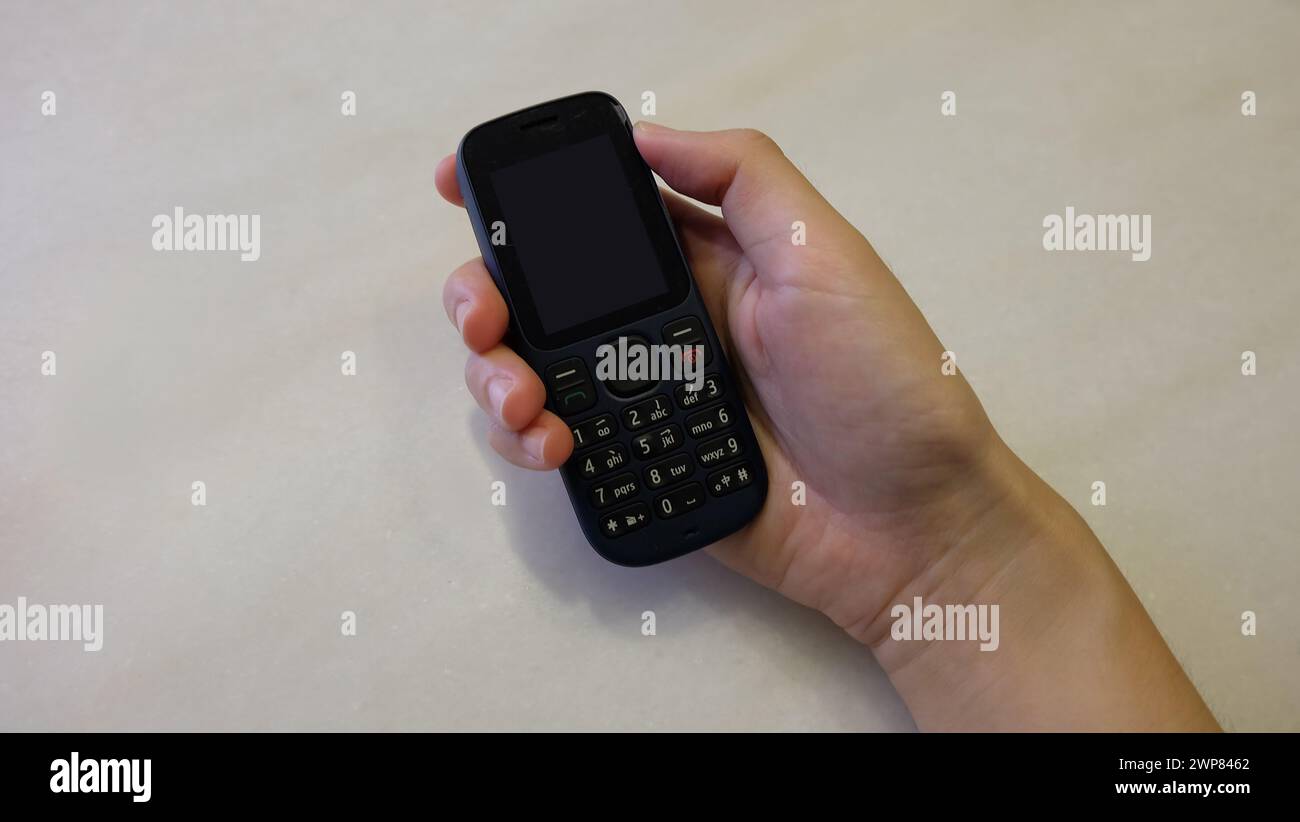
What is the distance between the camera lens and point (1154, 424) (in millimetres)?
720

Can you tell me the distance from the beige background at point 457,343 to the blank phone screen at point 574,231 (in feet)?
0.41

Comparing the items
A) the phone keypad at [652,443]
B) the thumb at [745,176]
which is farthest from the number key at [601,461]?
the thumb at [745,176]

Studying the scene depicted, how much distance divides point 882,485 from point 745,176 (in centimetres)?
21

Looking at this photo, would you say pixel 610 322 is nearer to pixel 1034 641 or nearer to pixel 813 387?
pixel 813 387

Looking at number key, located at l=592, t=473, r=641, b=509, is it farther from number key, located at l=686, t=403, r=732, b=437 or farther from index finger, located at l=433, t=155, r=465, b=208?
index finger, located at l=433, t=155, r=465, b=208

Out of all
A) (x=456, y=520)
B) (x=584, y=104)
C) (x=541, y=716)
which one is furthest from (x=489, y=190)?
(x=541, y=716)

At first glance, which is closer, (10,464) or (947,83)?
(10,464)

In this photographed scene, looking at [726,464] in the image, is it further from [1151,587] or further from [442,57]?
[442,57]

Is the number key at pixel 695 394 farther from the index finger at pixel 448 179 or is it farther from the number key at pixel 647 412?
the index finger at pixel 448 179

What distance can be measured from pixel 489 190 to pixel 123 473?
324 mm

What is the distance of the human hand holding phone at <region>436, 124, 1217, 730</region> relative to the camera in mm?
598

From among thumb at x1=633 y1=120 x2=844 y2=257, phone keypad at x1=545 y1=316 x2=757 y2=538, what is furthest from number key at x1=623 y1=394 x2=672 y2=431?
thumb at x1=633 y1=120 x2=844 y2=257

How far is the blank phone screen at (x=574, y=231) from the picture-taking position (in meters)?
0.64

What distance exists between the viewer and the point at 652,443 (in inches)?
25.3
